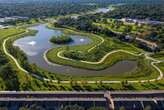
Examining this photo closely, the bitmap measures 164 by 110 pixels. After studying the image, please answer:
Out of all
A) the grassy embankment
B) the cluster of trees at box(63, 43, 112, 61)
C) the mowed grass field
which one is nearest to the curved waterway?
the grassy embankment

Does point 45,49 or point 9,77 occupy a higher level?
point 9,77

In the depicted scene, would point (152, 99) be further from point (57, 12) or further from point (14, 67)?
point (57, 12)

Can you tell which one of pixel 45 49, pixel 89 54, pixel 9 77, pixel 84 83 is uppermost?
pixel 9 77

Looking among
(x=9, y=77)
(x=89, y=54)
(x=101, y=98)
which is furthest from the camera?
(x=89, y=54)

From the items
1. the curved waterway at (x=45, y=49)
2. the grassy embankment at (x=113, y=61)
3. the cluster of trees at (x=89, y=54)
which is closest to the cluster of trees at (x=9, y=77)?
the curved waterway at (x=45, y=49)

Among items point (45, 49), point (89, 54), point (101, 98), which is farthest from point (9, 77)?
point (45, 49)

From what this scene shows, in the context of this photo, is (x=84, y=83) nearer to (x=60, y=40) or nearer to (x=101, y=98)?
(x=101, y=98)

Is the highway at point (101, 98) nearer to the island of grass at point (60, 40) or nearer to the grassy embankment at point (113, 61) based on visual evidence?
the grassy embankment at point (113, 61)

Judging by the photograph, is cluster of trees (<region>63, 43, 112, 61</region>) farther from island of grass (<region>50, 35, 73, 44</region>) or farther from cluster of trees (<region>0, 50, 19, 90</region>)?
cluster of trees (<region>0, 50, 19, 90</region>)
